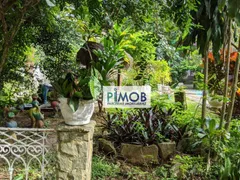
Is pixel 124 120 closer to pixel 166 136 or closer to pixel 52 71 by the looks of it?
pixel 166 136

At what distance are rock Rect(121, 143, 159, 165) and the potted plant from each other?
124cm

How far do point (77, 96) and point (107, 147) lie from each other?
55.9 inches

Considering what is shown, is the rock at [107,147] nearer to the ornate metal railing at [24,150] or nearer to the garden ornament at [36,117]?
the ornate metal railing at [24,150]

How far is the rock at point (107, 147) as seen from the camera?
292cm

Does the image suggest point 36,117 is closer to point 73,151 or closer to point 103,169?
point 103,169

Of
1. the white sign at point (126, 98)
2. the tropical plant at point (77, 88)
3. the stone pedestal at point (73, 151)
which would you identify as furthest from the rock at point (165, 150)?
the tropical plant at point (77, 88)

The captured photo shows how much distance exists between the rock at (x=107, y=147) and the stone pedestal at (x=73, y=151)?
118cm

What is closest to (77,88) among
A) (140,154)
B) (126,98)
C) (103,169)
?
(103,169)

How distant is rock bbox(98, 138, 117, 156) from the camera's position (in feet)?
9.58

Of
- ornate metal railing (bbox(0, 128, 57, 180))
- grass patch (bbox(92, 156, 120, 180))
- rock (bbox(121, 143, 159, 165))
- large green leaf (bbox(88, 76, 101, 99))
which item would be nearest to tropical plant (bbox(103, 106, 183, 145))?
rock (bbox(121, 143, 159, 165))

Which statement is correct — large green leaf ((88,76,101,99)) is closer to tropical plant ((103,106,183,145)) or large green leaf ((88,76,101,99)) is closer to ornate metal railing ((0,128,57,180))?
ornate metal railing ((0,128,57,180))

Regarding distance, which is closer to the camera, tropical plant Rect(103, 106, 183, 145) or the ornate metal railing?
the ornate metal railing

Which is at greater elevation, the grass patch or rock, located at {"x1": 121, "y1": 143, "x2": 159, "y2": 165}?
rock, located at {"x1": 121, "y1": 143, "x2": 159, "y2": 165}

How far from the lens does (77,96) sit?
5.50 ft
